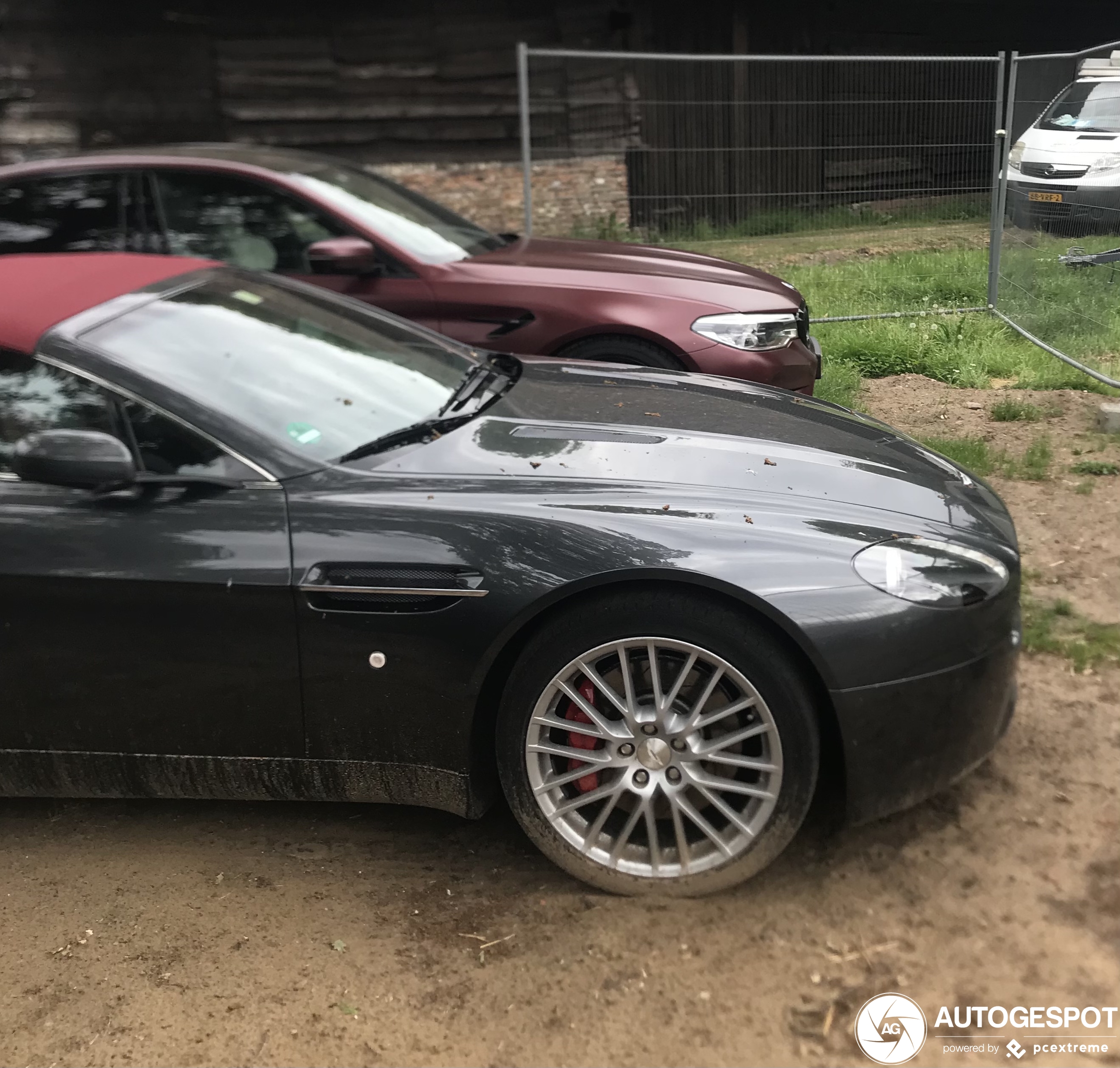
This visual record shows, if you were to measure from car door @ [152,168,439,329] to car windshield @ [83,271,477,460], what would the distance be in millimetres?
1401

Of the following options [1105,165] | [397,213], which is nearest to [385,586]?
[397,213]

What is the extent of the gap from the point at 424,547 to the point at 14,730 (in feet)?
3.82

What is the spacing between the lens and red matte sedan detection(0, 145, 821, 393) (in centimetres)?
506

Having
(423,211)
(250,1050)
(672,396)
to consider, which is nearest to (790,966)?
(250,1050)

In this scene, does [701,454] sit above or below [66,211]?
below

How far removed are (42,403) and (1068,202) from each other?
20.9 ft

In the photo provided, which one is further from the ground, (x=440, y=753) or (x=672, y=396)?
(x=672, y=396)

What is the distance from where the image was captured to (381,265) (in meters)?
5.12

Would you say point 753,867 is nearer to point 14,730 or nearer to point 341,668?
point 341,668

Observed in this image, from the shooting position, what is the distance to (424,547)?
104 inches

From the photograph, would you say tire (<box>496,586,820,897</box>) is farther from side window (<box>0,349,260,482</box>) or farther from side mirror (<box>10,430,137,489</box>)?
side mirror (<box>10,430,137,489</box>)

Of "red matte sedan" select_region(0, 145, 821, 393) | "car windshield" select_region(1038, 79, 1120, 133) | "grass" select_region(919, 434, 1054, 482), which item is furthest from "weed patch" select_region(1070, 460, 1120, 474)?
"car windshield" select_region(1038, 79, 1120, 133)

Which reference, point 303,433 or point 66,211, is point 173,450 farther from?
point 66,211

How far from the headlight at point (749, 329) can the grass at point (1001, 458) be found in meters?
0.85
